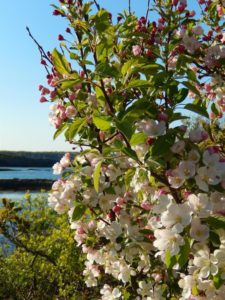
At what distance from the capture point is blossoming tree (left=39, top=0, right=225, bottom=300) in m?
1.85

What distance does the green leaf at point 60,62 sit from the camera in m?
2.29

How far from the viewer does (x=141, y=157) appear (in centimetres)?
213

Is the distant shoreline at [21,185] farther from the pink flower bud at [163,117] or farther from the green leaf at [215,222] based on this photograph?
the green leaf at [215,222]

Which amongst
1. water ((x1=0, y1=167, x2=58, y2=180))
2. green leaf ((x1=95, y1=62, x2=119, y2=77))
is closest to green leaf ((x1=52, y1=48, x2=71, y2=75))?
green leaf ((x1=95, y1=62, x2=119, y2=77))

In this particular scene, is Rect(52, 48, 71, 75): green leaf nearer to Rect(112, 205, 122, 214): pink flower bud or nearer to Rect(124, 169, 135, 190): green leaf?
Rect(124, 169, 135, 190): green leaf

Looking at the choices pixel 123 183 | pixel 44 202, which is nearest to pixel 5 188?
pixel 44 202

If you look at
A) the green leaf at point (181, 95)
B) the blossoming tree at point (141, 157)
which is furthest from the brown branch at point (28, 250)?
the green leaf at point (181, 95)

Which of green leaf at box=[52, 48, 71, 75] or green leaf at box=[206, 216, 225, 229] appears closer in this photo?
green leaf at box=[206, 216, 225, 229]

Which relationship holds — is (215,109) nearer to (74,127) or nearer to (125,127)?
(74,127)

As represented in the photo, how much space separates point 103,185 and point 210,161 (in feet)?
2.05

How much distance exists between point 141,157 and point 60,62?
627 mm

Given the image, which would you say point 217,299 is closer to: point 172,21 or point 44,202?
point 172,21

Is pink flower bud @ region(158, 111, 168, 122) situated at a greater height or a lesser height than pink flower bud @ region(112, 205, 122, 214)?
greater

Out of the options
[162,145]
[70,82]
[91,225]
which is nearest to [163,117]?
[162,145]
